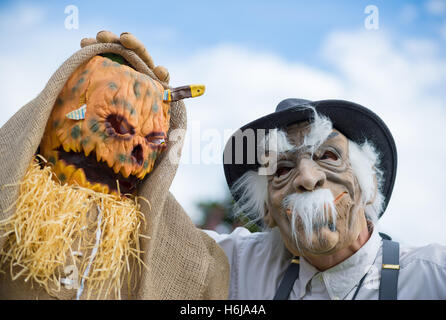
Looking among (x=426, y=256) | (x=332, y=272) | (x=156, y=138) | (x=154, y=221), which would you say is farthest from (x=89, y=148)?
(x=426, y=256)

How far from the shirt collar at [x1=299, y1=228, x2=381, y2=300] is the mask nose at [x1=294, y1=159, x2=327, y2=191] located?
1.36ft

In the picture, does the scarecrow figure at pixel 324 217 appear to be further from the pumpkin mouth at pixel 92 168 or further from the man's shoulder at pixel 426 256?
the pumpkin mouth at pixel 92 168

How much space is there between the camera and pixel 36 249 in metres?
1.57

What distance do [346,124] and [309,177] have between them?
0.46 metres

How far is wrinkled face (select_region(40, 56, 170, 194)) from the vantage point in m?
1.69

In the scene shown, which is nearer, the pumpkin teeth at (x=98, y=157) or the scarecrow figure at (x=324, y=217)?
the pumpkin teeth at (x=98, y=157)

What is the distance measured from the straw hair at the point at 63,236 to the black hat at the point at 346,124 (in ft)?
3.14

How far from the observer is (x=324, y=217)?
2025 mm

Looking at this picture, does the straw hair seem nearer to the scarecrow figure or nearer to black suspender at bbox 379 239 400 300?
the scarecrow figure

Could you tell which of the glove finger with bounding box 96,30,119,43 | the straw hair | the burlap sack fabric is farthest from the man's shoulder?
the glove finger with bounding box 96,30,119,43

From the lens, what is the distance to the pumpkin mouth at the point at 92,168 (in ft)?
5.57

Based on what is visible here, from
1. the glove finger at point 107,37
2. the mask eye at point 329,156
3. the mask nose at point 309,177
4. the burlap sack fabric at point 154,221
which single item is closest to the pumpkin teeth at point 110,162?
the burlap sack fabric at point 154,221
